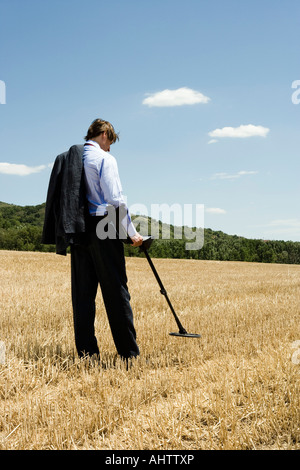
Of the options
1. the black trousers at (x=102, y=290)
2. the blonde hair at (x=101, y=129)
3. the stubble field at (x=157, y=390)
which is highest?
the blonde hair at (x=101, y=129)

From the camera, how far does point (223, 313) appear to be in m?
7.68

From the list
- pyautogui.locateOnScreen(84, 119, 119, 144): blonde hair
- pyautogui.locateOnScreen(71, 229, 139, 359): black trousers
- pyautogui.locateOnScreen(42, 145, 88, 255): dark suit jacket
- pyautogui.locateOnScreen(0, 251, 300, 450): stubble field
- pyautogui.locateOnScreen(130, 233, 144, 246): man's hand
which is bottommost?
pyautogui.locateOnScreen(0, 251, 300, 450): stubble field

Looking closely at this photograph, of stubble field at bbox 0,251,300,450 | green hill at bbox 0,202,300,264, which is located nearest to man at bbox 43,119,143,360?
stubble field at bbox 0,251,300,450

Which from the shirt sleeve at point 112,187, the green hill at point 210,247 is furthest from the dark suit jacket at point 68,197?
the green hill at point 210,247

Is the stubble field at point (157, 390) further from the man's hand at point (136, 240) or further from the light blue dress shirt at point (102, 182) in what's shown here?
the light blue dress shirt at point (102, 182)

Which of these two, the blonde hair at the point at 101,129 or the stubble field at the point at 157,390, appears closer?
the stubble field at the point at 157,390

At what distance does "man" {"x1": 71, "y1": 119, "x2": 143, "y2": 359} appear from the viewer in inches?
Answer: 161

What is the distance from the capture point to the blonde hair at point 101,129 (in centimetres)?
431

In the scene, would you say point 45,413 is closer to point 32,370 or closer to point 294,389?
point 32,370

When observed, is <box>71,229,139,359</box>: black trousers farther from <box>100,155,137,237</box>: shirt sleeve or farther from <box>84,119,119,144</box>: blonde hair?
<box>84,119,119,144</box>: blonde hair

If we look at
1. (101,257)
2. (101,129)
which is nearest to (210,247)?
(101,129)

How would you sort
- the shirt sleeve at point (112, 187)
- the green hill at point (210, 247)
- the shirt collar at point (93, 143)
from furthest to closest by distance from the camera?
the green hill at point (210, 247), the shirt collar at point (93, 143), the shirt sleeve at point (112, 187)

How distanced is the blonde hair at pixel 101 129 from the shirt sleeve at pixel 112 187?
36 cm

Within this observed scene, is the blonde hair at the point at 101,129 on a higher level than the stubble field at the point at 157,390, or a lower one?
higher
